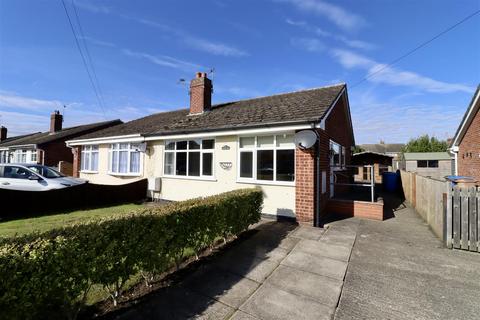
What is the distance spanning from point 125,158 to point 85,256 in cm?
1150

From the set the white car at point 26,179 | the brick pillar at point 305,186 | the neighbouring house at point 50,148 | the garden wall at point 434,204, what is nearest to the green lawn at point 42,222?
the white car at point 26,179

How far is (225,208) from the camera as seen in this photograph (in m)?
5.04

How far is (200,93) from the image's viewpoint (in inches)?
511

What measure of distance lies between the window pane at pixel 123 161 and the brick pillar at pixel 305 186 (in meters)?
9.87

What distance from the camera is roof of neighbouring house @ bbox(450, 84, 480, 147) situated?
11016mm

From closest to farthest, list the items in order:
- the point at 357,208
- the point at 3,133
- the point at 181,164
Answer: the point at 357,208 < the point at 181,164 < the point at 3,133

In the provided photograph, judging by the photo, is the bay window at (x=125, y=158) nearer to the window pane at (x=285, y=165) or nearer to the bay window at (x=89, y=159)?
the bay window at (x=89, y=159)

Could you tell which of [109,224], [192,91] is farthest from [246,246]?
[192,91]

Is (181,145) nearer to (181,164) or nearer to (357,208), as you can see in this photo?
(181,164)

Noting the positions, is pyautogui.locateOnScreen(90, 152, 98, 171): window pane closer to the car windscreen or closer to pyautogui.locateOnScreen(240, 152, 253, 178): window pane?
the car windscreen

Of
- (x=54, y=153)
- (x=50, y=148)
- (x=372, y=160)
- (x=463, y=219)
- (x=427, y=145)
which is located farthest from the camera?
(x=427, y=145)

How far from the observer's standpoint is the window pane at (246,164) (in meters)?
8.54

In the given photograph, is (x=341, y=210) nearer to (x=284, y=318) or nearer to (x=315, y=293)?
(x=315, y=293)

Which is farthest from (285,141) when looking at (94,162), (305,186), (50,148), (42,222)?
(50,148)
